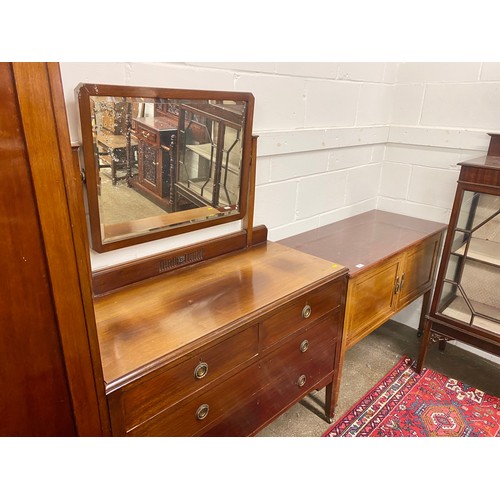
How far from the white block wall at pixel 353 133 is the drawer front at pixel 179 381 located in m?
0.49

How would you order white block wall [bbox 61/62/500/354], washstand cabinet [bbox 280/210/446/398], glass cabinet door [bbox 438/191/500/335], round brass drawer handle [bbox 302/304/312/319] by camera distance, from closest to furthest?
1. round brass drawer handle [bbox 302/304/312/319]
2. white block wall [bbox 61/62/500/354]
3. washstand cabinet [bbox 280/210/446/398]
4. glass cabinet door [bbox 438/191/500/335]

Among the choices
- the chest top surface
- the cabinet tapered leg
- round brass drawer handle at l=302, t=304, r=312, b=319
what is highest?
the chest top surface

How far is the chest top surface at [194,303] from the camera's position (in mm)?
1069

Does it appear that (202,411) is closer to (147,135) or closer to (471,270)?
(147,135)

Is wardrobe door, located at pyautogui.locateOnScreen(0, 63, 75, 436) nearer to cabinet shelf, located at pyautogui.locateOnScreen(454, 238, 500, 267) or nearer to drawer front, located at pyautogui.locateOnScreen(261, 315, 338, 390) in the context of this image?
drawer front, located at pyautogui.locateOnScreen(261, 315, 338, 390)

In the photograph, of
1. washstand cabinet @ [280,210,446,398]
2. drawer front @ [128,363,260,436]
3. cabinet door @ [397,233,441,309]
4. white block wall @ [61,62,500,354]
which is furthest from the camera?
cabinet door @ [397,233,441,309]

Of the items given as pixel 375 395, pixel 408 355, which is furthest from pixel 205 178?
pixel 408 355

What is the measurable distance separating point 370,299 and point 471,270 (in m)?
0.61

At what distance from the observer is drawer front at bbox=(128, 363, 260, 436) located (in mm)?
1104

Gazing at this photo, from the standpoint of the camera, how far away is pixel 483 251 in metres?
2.01

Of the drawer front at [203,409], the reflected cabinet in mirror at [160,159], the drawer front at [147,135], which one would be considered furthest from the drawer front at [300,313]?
the drawer front at [147,135]

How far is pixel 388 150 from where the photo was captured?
2541mm

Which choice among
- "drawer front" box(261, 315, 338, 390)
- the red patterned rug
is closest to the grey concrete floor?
the red patterned rug

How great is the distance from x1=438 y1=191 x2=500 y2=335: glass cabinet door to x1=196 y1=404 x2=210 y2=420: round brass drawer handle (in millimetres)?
1480
